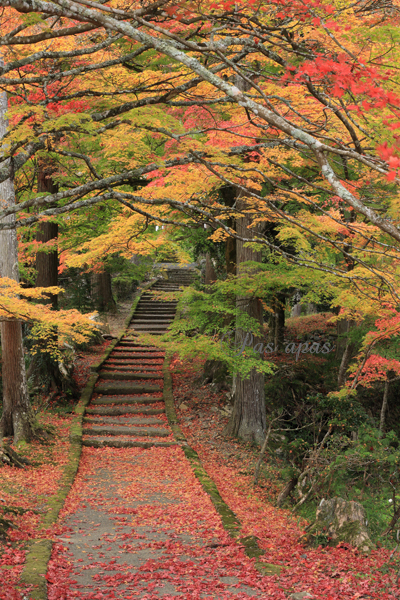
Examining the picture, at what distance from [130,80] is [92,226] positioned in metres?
7.54

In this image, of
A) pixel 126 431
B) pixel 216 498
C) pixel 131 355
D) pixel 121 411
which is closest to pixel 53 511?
pixel 216 498

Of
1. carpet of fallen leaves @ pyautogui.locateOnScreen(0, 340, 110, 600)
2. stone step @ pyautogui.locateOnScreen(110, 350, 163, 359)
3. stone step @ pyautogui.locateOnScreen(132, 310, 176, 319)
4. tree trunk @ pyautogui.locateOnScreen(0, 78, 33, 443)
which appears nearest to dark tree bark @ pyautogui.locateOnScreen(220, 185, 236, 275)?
tree trunk @ pyautogui.locateOnScreen(0, 78, 33, 443)

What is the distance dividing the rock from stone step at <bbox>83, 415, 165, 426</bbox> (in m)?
6.92

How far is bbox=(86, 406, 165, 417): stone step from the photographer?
13159 mm

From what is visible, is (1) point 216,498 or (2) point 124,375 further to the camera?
(2) point 124,375

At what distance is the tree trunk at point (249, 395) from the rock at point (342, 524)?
15.9 feet

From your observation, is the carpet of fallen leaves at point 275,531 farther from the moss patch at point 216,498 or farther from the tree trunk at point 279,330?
the tree trunk at point 279,330

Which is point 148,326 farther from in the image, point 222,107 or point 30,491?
point 30,491

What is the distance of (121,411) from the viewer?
13328 millimetres

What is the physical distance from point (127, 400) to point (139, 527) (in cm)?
752

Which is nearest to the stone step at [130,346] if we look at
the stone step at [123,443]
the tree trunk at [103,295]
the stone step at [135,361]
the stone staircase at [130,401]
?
the stone staircase at [130,401]

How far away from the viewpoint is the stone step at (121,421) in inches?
494

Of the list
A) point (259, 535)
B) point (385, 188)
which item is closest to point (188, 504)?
point (259, 535)

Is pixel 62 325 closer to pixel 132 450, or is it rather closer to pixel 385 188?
pixel 132 450
